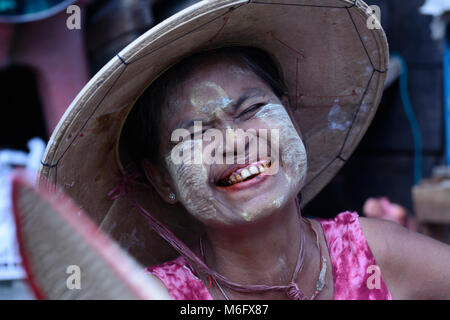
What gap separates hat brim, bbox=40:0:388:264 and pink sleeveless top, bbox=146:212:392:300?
0.86 ft

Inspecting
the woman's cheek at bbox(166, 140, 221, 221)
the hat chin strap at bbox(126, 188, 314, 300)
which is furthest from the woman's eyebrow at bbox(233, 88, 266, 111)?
the hat chin strap at bbox(126, 188, 314, 300)

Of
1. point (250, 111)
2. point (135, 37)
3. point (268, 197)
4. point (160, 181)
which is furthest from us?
point (135, 37)

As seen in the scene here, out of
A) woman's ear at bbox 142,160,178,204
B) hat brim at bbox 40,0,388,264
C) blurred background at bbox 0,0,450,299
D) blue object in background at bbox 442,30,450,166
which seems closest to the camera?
hat brim at bbox 40,0,388,264

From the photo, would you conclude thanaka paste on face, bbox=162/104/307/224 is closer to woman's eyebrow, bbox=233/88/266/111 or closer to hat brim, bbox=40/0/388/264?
woman's eyebrow, bbox=233/88/266/111

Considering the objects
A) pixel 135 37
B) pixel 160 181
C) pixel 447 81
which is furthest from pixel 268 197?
pixel 447 81

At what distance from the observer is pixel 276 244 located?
125cm

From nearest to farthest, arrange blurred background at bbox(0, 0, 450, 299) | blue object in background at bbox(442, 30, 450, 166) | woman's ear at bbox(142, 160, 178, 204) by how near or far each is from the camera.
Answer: woman's ear at bbox(142, 160, 178, 204) < blurred background at bbox(0, 0, 450, 299) < blue object in background at bbox(442, 30, 450, 166)

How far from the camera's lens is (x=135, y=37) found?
9.55 ft

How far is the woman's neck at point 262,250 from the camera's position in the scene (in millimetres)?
1232

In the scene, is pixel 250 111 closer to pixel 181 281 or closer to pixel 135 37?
pixel 181 281

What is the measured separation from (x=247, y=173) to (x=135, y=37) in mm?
2042

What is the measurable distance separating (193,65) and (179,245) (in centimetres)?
51

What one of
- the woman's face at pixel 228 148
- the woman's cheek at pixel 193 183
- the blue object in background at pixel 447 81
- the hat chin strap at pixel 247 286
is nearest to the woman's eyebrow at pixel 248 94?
the woman's face at pixel 228 148

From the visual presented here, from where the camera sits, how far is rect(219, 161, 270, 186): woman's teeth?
1142 millimetres
